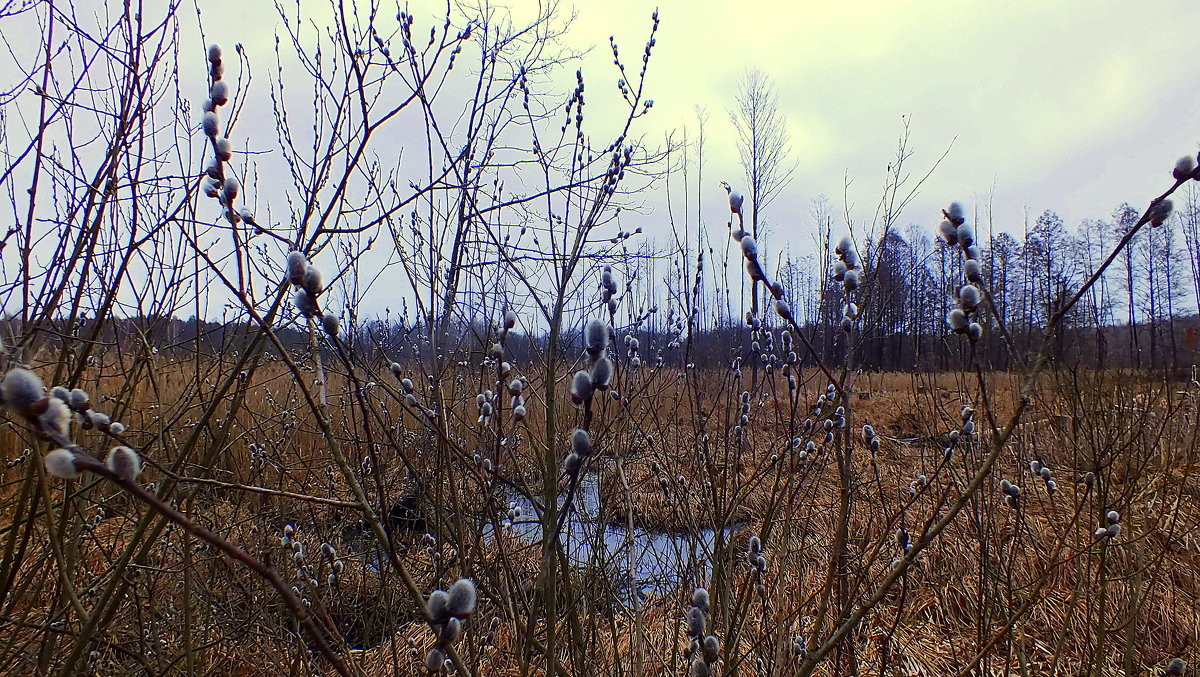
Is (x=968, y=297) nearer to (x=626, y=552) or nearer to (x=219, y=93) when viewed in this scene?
(x=219, y=93)

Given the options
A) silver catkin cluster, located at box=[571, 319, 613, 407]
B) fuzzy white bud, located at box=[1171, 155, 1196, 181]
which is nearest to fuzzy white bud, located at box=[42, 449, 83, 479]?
silver catkin cluster, located at box=[571, 319, 613, 407]

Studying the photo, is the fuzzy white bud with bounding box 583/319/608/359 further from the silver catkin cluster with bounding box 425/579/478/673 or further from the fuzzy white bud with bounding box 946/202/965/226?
the fuzzy white bud with bounding box 946/202/965/226

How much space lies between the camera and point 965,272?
3.12 feet

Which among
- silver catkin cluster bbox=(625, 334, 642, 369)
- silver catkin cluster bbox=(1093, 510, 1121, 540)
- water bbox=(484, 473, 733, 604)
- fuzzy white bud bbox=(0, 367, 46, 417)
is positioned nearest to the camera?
fuzzy white bud bbox=(0, 367, 46, 417)

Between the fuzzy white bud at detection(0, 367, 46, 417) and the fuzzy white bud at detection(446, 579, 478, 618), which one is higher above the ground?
the fuzzy white bud at detection(0, 367, 46, 417)

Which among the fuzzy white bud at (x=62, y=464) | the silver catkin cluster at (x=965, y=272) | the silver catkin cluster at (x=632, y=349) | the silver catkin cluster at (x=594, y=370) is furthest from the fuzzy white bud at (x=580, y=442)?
the silver catkin cluster at (x=632, y=349)

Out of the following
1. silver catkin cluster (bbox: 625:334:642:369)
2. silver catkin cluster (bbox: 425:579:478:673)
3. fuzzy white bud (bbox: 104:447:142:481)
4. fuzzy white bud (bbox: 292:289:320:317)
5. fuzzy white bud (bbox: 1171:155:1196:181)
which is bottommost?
silver catkin cluster (bbox: 425:579:478:673)

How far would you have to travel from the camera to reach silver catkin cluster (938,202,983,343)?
2.95 ft

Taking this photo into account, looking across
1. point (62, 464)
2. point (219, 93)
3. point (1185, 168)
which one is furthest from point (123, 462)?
point (1185, 168)

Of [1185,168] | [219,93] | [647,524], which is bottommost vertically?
[647,524]

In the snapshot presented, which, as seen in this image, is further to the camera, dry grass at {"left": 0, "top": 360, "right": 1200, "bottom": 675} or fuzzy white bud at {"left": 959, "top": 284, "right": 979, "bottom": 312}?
dry grass at {"left": 0, "top": 360, "right": 1200, "bottom": 675}

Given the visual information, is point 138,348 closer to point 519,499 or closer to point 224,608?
point 224,608

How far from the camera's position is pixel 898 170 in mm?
2559

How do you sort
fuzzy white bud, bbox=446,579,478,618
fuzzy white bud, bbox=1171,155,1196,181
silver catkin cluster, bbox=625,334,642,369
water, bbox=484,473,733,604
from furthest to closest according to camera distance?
silver catkin cluster, bbox=625,334,642,369 → water, bbox=484,473,733,604 → fuzzy white bud, bbox=1171,155,1196,181 → fuzzy white bud, bbox=446,579,478,618
